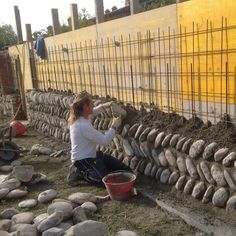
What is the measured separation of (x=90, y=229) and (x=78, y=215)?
53 cm

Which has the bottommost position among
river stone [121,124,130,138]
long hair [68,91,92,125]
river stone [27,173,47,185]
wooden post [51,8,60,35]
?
river stone [27,173,47,185]

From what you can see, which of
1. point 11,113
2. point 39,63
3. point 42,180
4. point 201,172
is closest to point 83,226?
point 201,172

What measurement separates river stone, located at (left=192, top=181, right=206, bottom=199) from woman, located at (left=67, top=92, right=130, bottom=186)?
3.93ft

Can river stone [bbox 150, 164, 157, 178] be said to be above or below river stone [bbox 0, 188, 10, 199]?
above

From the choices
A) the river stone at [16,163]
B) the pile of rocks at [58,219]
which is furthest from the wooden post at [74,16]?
the pile of rocks at [58,219]

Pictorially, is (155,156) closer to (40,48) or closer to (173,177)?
(173,177)

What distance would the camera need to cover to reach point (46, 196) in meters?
4.95

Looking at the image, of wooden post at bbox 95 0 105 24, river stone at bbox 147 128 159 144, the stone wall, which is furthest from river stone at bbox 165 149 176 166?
wooden post at bbox 95 0 105 24

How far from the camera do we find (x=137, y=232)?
153 inches

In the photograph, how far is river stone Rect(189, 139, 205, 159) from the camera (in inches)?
170

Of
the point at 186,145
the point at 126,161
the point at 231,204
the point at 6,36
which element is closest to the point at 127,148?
the point at 126,161

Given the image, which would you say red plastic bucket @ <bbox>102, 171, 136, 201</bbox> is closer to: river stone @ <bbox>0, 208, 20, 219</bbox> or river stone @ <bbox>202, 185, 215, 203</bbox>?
river stone @ <bbox>202, 185, 215, 203</bbox>

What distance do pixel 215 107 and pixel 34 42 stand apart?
6.77 meters

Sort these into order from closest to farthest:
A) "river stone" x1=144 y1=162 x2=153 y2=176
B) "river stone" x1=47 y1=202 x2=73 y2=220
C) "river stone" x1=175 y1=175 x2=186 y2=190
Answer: "river stone" x1=47 y1=202 x2=73 y2=220 → "river stone" x1=175 y1=175 x2=186 y2=190 → "river stone" x1=144 y1=162 x2=153 y2=176
